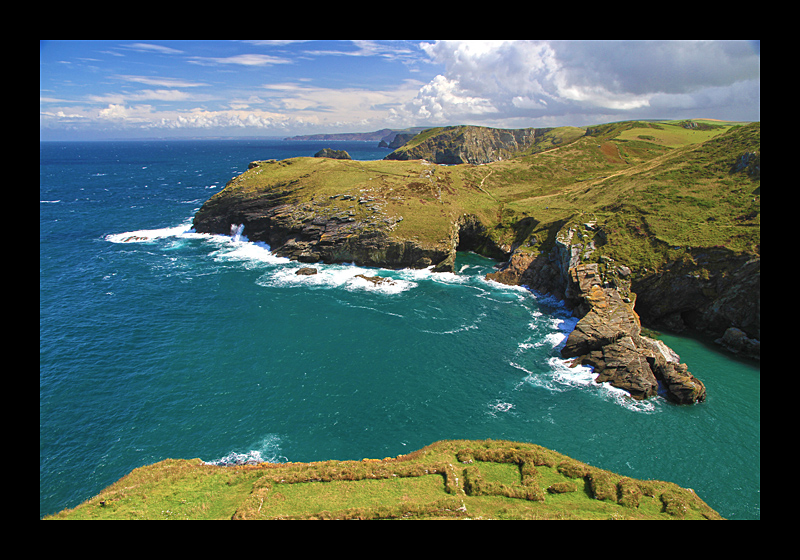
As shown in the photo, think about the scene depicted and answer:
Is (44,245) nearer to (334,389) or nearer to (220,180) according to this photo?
(334,389)

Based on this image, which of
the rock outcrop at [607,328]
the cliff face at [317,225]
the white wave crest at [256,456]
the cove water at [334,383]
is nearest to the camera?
the white wave crest at [256,456]

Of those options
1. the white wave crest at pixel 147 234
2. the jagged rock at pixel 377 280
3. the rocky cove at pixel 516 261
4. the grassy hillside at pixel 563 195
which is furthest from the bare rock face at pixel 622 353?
the white wave crest at pixel 147 234

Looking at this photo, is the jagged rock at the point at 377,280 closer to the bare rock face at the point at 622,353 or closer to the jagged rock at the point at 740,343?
the bare rock face at the point at 622,353

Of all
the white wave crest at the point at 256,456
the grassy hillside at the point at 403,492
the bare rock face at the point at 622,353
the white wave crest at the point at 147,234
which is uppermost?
the white wave crest at the point at 147,234

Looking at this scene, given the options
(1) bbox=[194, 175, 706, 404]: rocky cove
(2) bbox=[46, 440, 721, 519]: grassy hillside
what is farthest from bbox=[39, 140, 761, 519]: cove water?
(2) bbox=[46, 440, 721, 519]: grassy hillside

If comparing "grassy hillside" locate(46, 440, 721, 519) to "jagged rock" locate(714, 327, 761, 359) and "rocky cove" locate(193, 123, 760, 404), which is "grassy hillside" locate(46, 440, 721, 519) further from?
"jagged rock" locate(714, 327, 761, 359)

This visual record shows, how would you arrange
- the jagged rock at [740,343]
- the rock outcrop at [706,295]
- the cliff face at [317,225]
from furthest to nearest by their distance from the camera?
the cliff face at [317,225]
the rock outcrop at [706,295]
the jagged rock at [740,343]
